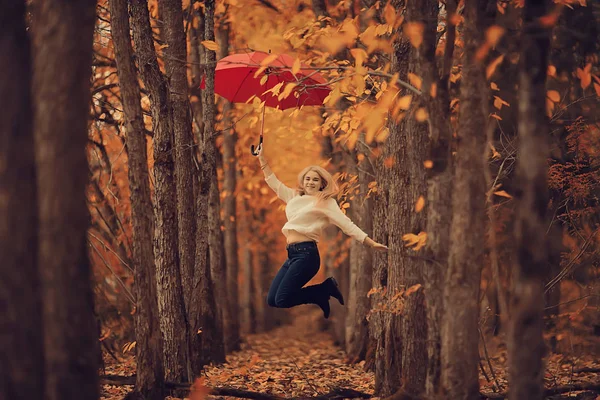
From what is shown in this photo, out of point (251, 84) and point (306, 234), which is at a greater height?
point (251, 84)

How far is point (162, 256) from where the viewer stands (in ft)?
23.0

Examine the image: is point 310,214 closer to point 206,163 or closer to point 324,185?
point 324,185

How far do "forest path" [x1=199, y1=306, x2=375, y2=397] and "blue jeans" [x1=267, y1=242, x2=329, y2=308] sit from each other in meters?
1.00

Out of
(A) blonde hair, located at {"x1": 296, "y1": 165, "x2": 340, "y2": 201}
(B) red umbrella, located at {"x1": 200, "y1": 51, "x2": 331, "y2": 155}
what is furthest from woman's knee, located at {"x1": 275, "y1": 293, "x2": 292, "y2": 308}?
(B) red umbrella, located at {"x1": 200, "y1": 51, "x2": 331, "y2": 155}

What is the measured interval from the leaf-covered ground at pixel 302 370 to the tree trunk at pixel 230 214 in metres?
0.53

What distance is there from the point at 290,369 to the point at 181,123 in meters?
4.92

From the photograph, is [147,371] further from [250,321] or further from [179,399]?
[250,321]

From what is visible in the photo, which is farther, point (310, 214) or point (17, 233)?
point (310, 214)

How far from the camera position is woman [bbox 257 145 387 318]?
7406 millimetres

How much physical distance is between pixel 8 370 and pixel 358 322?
27.8ft

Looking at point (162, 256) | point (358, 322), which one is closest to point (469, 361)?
point (162, 256)

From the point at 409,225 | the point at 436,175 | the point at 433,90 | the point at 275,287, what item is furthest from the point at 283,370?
the point at 433,90

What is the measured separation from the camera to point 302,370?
1062cm

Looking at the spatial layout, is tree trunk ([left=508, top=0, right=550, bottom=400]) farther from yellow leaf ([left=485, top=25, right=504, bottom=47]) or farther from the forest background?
yellow leaf ([left=485, top=25, right=504, bottom=47])
